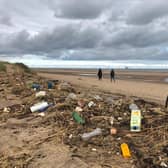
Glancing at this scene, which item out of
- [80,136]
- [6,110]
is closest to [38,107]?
[6,110]

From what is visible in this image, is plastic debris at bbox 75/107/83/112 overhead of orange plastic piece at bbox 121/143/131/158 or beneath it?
overhead

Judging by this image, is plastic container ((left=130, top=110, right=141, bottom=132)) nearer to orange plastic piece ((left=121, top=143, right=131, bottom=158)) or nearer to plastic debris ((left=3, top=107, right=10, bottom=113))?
orange plastic piece ((left=121, top=143, right=131, bottom=158))

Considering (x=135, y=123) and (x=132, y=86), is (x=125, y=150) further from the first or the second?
(x=132, y=86)

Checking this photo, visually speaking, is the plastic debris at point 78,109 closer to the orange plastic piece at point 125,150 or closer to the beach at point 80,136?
the beach at point 80,136

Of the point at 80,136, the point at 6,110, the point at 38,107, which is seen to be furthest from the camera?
the point at 6,110

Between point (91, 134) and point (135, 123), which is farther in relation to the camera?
point (135, 123)

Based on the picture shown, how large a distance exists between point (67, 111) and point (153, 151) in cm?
288

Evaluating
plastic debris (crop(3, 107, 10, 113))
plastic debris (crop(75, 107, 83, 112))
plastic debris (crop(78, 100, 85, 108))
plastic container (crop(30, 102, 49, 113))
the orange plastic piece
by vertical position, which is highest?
plastic debris (crop(78, 100, 85, 108))

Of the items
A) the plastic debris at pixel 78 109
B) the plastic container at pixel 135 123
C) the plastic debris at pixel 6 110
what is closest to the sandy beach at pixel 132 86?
the plastic debris at pixel 78 109

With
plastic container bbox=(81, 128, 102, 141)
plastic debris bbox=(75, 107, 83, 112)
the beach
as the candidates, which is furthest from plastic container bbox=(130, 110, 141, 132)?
plastic debris bbox=(75, 107, 83, 112)

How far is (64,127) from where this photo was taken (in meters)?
5.76

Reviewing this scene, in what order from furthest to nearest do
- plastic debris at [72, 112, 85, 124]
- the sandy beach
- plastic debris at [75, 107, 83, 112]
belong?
the sandy beach < plastic debris at [75, 107, 83, 112] < plastic debris at [72, 112, 85, 124]

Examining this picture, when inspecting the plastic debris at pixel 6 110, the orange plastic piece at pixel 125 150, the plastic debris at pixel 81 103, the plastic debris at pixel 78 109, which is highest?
the plastic debris at pixel 81 103

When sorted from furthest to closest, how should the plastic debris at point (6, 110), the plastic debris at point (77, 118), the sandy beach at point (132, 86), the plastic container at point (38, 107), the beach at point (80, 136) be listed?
1. the sandy beach at point (132, 86)
2. the plastic debris at point (6, 110)
3. the plastic container at point (38, 107)
4. the plastic debris at point (77, 118)
5. the beach at point (80, 136)
